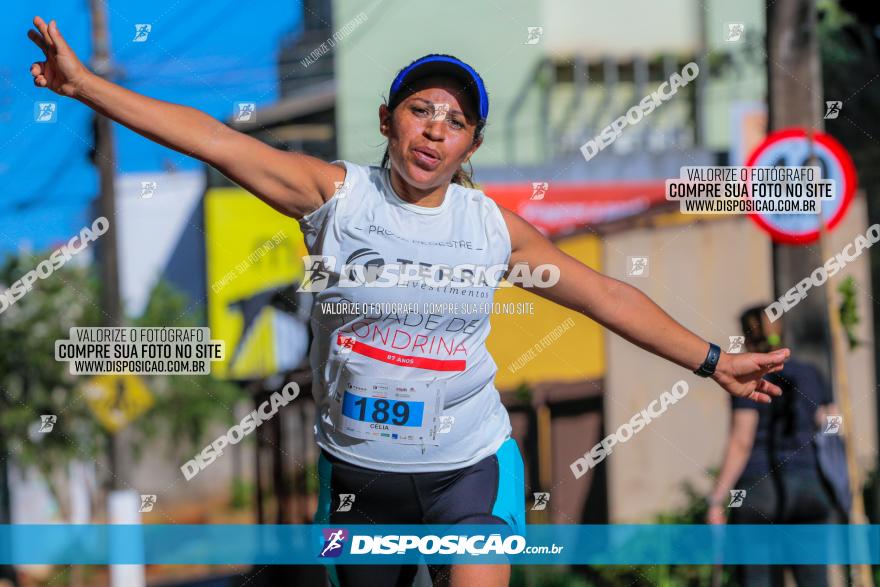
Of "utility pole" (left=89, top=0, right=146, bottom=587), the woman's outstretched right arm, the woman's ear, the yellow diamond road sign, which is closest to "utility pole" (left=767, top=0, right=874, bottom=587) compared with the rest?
the woman's ear

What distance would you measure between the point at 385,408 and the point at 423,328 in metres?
0.28

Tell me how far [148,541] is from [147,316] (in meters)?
5.15

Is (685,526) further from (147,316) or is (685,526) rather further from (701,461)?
(147,316)

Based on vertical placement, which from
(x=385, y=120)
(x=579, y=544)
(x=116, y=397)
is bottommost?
(x=579, y=544)

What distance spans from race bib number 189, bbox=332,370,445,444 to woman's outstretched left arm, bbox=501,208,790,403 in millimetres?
513

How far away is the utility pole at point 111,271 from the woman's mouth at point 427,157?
226 centimetres

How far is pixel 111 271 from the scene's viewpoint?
27.0 feet

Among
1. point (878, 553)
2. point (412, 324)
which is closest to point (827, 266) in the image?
point (878, 553)

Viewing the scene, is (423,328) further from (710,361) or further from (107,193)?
(107,193)

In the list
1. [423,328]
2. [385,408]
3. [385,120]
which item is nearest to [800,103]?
[385,120]

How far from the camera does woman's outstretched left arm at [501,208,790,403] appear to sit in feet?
11.7

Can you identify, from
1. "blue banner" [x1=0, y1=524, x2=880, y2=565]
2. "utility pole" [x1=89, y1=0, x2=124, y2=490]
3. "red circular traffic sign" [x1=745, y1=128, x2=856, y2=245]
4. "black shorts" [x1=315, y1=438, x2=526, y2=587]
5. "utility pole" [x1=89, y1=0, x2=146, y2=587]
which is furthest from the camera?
"utility pole" [x1=89, y1=0, x2=124, y2=490]

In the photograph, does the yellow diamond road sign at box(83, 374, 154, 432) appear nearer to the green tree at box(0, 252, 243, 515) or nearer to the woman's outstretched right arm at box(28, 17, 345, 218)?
the green tree at box(0, 252, 243, 515)

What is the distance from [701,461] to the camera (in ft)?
A: 21.2
